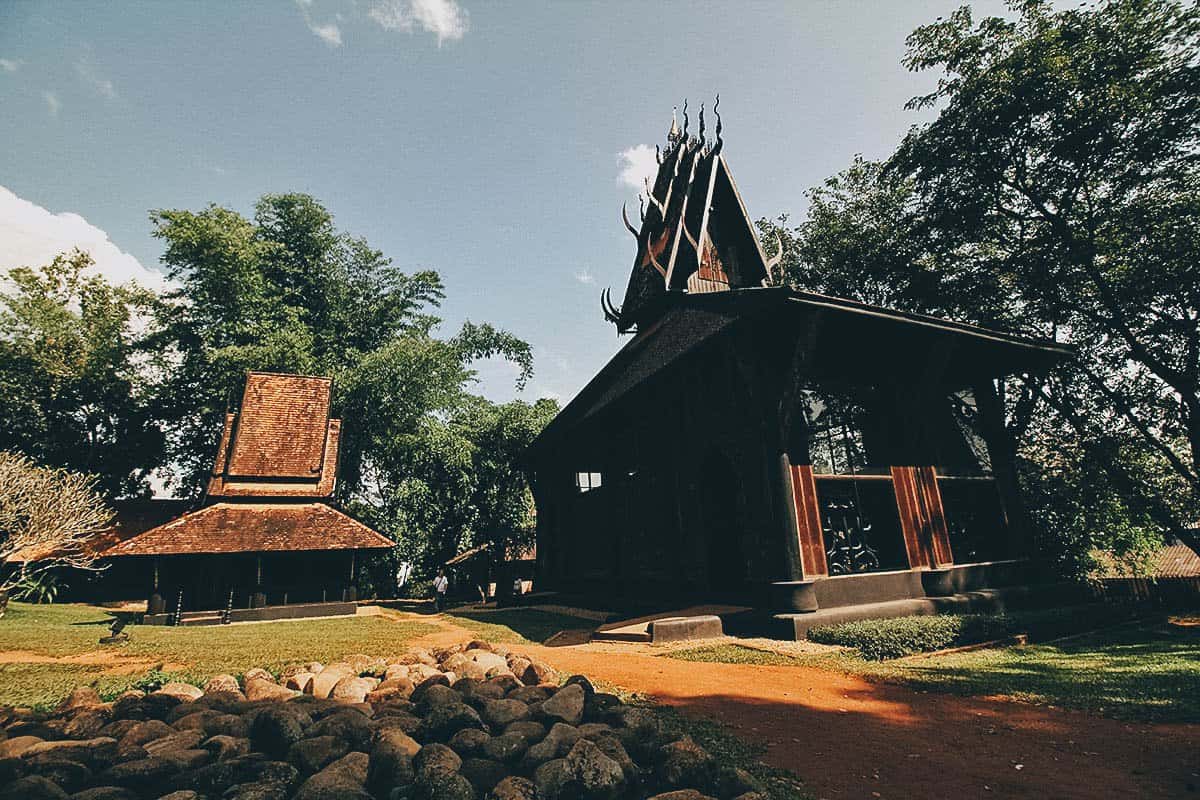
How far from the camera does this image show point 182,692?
502cm

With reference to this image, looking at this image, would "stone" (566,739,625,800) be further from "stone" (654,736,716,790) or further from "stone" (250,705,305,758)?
"stone" (250,705,305,758)

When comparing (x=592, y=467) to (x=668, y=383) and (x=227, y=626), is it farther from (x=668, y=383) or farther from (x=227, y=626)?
(x=227, y=626)

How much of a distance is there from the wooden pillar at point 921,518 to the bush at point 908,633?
1.81m

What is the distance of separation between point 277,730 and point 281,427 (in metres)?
22.3

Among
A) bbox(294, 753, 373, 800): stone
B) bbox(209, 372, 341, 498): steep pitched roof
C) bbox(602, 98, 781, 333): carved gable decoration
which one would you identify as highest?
bbox(602, 98, 781, 333): carved gable decoration

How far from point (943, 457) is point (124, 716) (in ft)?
50.0

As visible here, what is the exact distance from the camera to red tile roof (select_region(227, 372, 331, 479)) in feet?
71.0

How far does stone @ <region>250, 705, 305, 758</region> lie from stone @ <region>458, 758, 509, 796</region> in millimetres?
1395

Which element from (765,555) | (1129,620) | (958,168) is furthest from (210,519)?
(958,168)

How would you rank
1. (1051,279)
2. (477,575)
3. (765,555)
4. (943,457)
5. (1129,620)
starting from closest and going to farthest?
(765,555) < (1129,620) < (943,457) < (1051,279) < (477,575)

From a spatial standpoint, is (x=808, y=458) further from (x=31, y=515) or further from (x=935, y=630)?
(x=31, y=515)

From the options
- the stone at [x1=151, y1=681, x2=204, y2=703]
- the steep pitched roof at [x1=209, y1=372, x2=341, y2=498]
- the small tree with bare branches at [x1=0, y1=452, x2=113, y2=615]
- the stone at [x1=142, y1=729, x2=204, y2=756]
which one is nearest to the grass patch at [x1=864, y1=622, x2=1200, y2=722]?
the stone at [x1=142, y1=729, x2=204, y2=756]

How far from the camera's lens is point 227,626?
16562 mm

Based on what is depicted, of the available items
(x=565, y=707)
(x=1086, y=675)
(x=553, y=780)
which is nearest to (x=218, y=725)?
(x=565, y=707)
